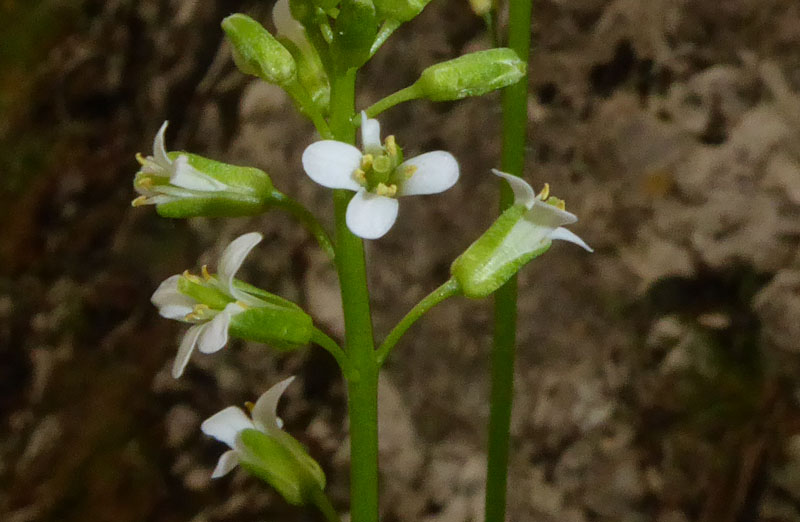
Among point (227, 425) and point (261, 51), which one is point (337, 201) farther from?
point (227, 425)

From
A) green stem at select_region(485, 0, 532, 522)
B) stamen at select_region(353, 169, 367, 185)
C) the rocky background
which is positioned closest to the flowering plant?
stamen at select_region(353, 169, 367, 185)

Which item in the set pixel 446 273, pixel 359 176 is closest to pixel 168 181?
pixel 359 176

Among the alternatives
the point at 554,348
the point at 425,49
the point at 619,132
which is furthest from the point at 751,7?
the point at 554,348

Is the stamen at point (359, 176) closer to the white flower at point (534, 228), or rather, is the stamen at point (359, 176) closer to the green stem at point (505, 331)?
the white flower at point (534, 228)

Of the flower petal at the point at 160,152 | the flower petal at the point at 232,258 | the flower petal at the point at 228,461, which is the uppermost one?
the flower petal at the point at 160,152

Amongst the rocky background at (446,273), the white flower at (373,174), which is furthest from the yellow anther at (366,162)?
the rocky background at (446,273)

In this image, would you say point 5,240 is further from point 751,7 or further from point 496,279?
point 751,7

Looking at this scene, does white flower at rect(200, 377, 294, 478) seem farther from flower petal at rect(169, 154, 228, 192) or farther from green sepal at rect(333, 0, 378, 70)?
green sepal at rect(333, 0, 378, 70)
